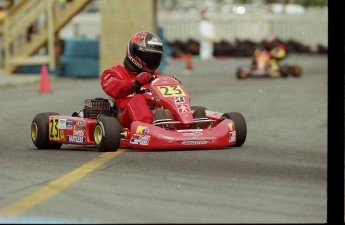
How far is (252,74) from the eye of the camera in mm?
29016

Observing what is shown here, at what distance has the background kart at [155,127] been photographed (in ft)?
37.1

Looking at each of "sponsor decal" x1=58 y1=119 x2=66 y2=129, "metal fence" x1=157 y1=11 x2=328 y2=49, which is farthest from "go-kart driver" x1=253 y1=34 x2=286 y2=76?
"metal fence" x1=157 y1=11 x2=328 y2=49

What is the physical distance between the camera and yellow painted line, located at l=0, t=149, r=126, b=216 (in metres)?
7.74

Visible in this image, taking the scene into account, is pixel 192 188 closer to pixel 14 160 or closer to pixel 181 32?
pixel 14 160

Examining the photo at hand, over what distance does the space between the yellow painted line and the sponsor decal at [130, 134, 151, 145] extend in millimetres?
322

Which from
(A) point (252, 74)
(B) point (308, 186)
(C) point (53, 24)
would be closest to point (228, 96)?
(A) point (252, 74)

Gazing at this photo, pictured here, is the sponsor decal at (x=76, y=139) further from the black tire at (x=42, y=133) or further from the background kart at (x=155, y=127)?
the black tire at (x=42, y=133)

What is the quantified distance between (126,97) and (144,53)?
21.7 inches

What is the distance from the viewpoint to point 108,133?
36.8 ft

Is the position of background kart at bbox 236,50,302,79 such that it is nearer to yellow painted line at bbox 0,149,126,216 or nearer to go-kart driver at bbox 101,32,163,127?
go-kart driver at bbox 101,32,163,127

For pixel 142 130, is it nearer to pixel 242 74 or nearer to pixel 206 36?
pixel 242 74

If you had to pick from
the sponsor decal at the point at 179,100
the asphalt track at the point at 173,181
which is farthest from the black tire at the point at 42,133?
the sponsor decal at the point at 179,100

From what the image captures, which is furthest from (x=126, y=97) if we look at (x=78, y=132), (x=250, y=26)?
(x=250, y=26)

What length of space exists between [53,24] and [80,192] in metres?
22.7
